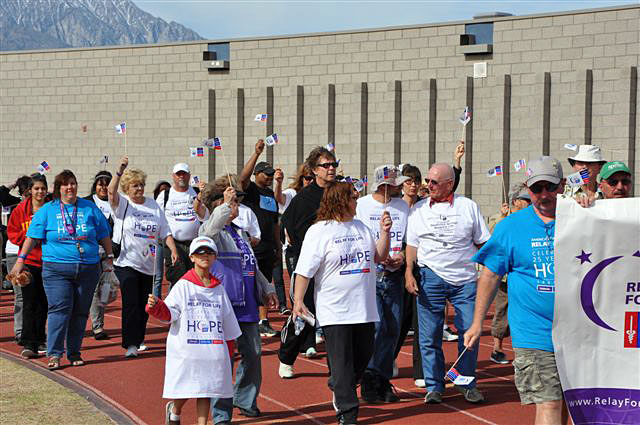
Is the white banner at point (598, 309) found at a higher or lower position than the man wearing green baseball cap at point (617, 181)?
lower

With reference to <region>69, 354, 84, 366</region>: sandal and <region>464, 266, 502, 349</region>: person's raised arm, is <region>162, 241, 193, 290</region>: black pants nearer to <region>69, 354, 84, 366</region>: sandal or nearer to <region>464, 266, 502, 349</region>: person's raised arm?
<region>69, 354, 84, 366</region>: sandal

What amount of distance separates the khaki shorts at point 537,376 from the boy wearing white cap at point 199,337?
2208 mm

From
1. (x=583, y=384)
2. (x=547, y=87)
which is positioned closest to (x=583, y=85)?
(x=547, y=87)

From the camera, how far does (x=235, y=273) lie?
769cm

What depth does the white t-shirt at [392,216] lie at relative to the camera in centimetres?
923

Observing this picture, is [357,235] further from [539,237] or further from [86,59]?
[86,59]

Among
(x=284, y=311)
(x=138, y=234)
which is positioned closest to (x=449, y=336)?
(x=284, y=311)

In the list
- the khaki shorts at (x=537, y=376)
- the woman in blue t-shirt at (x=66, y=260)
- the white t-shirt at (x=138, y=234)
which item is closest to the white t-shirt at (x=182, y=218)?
the white t-shirt at (x=138, y=234)

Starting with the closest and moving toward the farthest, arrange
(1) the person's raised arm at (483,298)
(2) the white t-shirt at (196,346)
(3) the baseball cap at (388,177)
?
(1) the person's raised arm at (483,298) → (2) the white t-shirt at (196,346) → (3) the baseball cap at (388,177)

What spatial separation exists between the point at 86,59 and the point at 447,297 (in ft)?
79.2

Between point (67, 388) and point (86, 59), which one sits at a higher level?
point (86, 59)

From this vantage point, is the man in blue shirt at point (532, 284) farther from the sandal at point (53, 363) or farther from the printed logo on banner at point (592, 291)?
the sandal at point (53, 363)

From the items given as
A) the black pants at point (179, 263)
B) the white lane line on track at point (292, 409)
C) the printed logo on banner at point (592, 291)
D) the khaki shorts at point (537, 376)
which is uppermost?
the printed logo on banner at point (592, 291)

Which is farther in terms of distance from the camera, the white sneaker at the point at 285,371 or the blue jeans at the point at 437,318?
the white sneaker at the point at 285,371
